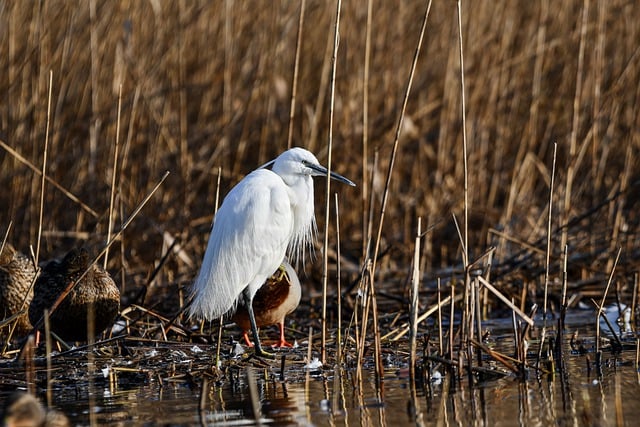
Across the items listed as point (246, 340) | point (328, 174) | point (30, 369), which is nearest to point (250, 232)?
point (246, 340)

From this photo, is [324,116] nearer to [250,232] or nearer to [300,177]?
[300,177]

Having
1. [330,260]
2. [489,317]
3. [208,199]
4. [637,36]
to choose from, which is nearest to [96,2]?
[208,199]

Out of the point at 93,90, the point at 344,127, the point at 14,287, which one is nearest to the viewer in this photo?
the point at 14,287

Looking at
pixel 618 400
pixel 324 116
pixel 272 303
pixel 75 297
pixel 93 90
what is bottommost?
pixel 618 400

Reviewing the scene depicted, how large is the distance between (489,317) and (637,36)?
12.1ft

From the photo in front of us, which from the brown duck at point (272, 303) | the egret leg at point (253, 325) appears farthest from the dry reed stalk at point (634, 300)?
the egret leg at point (253, 325)

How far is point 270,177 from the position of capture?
539 cm

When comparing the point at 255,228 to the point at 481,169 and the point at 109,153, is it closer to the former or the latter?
the point at 109,153

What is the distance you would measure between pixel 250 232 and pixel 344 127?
10.4 ft

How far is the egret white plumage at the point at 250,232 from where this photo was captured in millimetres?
5312

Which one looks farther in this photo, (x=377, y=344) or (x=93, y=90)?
(x=93, y=90)

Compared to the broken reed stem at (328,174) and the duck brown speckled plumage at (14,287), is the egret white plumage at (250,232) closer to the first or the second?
the broken reed stem at (328,174)

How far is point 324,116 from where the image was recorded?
8.48 metres

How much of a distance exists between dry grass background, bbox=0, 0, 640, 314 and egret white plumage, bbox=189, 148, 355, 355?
1910mm
